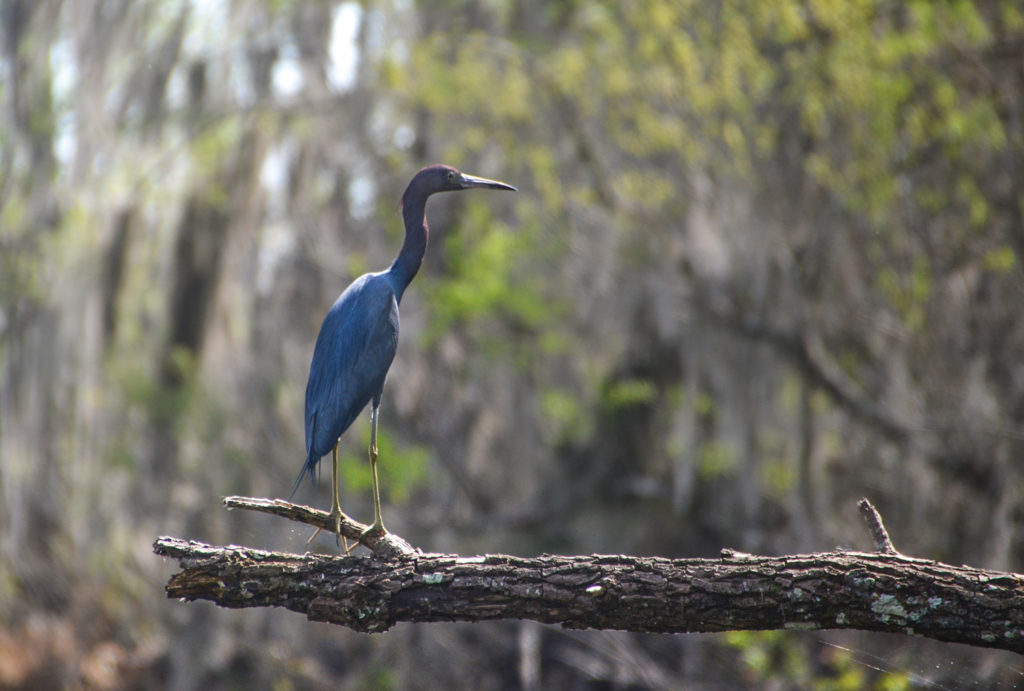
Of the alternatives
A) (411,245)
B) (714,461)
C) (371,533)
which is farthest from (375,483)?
(714,461)

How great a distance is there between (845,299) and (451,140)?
4.92 metres

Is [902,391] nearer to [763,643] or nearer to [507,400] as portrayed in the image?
[763,643]

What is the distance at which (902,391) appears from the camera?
8555mm

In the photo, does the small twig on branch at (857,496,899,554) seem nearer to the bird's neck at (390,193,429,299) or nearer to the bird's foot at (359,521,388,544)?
the bird's foot at (359,521,388,544)

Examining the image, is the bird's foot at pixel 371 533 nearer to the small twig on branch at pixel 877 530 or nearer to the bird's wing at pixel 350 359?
the bird's wing at pixel 350 359

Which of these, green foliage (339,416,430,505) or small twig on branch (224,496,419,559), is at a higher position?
green foliage (339,416,430,505)

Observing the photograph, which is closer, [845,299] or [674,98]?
[845,299]

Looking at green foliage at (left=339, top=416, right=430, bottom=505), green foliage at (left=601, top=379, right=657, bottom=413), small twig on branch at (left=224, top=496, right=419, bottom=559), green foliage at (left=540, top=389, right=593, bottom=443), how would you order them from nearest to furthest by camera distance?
small twig on branch at (left=224, top=496, right=419, bottom=559) < green foliage at (left=601, top=379, right=657, bottom=413) < green foliage at (left=339, top=416, right=430, bottom=505) < green foliage at (left=540, top=389, right=593, bottom=443)

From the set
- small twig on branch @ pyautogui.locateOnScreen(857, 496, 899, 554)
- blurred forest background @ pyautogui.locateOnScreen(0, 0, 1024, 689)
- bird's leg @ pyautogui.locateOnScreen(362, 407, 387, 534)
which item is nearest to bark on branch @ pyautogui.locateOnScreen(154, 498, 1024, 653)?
small twig on branch @ pyautogui.locateOnScreen(857, 496, 899, 554)

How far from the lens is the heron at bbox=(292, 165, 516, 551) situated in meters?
4.30

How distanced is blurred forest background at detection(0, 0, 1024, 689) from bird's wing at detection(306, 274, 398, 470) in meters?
4.12

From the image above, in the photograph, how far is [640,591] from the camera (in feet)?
10.7

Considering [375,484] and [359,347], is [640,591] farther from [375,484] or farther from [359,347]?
[359,347]

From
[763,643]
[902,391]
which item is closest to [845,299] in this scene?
[902,391]
